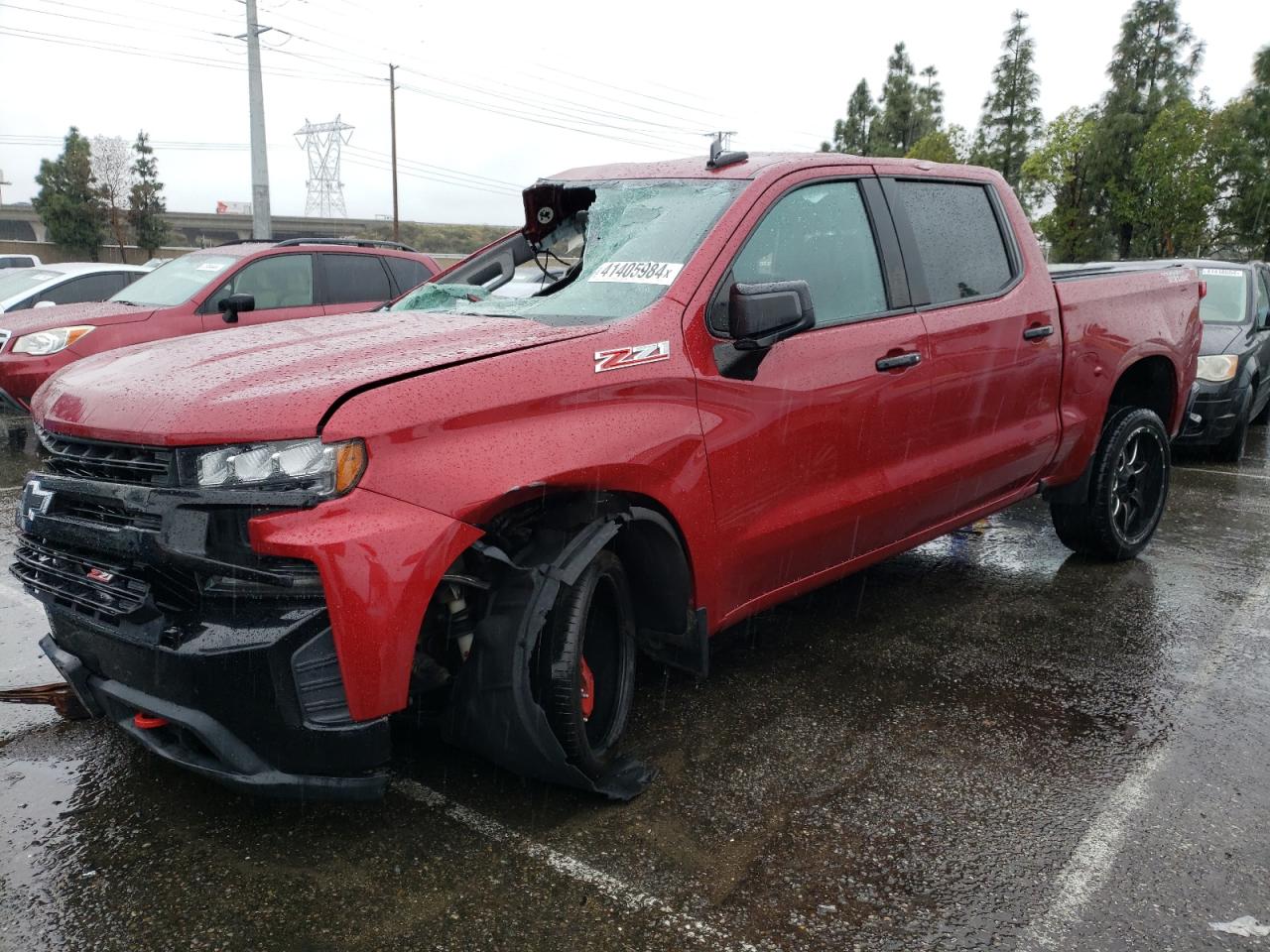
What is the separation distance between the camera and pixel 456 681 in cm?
278

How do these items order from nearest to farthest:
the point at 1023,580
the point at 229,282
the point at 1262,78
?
the point at 1023,580 → the point at 229,282 → the point at 1262,78

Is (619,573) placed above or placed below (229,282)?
below


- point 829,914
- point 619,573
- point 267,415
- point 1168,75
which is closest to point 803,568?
point 619,573

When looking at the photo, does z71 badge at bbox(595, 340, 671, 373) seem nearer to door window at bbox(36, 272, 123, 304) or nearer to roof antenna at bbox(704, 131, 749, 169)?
roof antenna at bbox(704, 131, 749, 169)

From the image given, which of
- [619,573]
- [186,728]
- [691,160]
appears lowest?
[186,728]

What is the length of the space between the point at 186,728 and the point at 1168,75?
62650 millimetres

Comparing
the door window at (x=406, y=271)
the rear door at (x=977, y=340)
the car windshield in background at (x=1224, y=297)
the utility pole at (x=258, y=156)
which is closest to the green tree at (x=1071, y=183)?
the utility pole at (x=258, y=156)

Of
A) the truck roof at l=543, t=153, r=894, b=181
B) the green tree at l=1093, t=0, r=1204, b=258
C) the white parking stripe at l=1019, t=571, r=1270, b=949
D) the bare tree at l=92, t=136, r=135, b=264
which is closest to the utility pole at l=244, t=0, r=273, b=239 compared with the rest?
the truck roof at l=543, t=153, r=894, b=181

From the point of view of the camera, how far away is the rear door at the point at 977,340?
4023mm

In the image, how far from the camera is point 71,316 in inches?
340

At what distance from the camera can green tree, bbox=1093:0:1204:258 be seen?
51281 mm

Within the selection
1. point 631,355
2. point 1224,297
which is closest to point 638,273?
point 631,355

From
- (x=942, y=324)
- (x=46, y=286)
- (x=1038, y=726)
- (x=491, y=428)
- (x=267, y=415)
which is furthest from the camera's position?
(x=46, y=286)

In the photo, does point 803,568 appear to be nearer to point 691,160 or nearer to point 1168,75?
point 691,160
